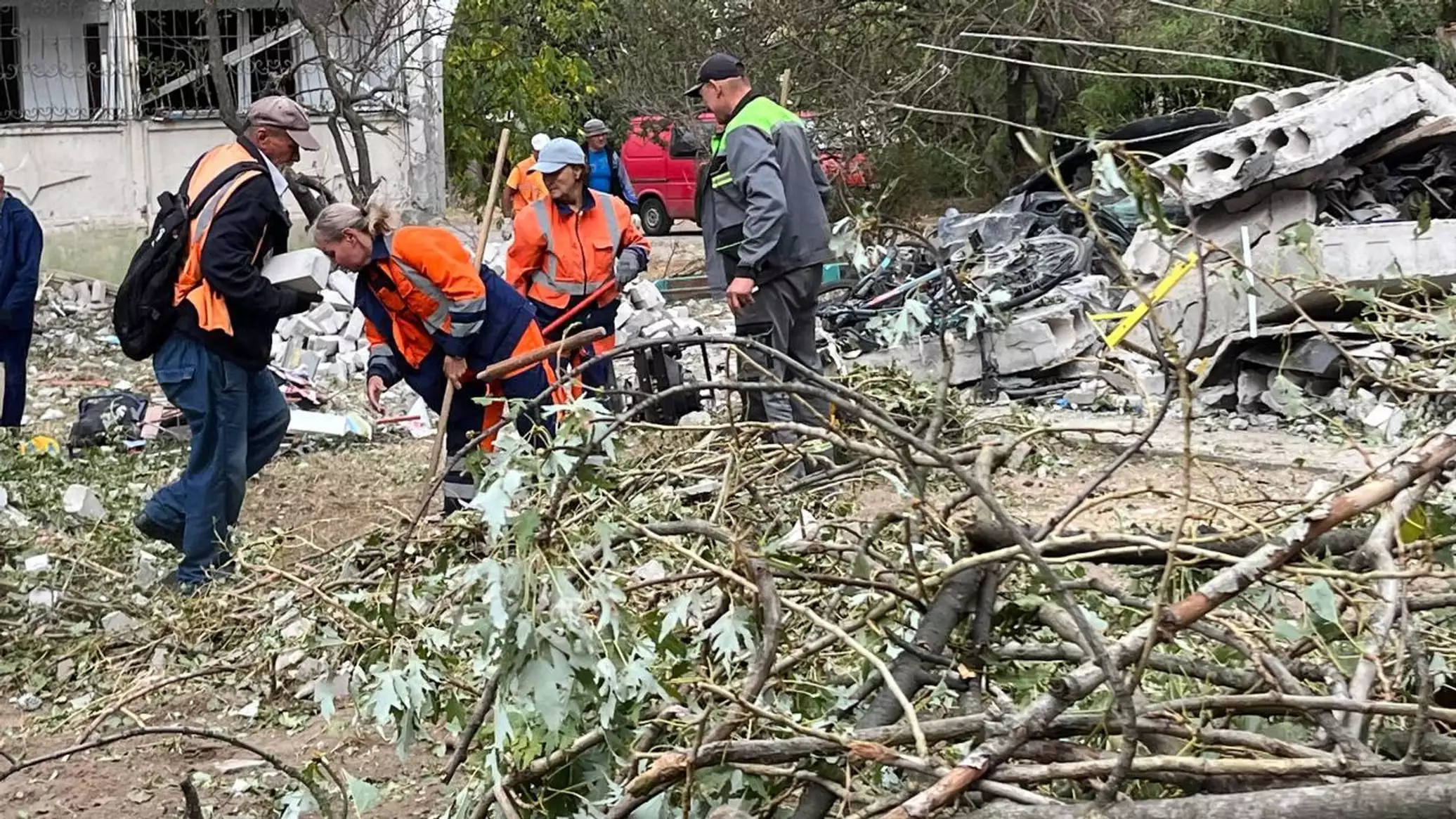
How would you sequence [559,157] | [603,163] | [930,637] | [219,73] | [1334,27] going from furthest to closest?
[1334,27] → [219,73] → [603,163] → [559,157] → [930,637]

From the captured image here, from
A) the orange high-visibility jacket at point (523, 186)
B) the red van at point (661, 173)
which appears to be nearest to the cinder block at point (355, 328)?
the orange high-visibility jacket at point (523, 186)

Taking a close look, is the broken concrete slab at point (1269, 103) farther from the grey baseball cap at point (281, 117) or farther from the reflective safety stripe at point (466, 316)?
the grey baseball cap at point (281, 117)

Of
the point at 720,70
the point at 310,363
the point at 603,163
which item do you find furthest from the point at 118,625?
the point at 603,163

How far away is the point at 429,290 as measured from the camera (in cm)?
566

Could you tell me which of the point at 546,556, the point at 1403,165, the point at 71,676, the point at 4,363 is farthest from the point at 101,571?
the point at 1403,165

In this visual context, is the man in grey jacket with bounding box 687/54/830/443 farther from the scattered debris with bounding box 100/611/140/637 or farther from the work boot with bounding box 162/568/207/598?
the scattered debris with bounding box 100/611/140/637

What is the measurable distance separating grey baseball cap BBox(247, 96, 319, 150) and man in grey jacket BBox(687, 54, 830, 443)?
5.89 ft

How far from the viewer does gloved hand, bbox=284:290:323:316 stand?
5477mm

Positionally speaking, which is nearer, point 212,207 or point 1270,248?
point 212,207

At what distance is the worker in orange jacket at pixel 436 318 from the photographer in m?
5.54

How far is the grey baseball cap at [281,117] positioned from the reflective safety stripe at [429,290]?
1.53ft

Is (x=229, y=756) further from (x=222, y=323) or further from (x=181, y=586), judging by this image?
(x=222, y=323)

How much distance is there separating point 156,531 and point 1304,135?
6829mm

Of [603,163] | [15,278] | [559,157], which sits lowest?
[15,278]
